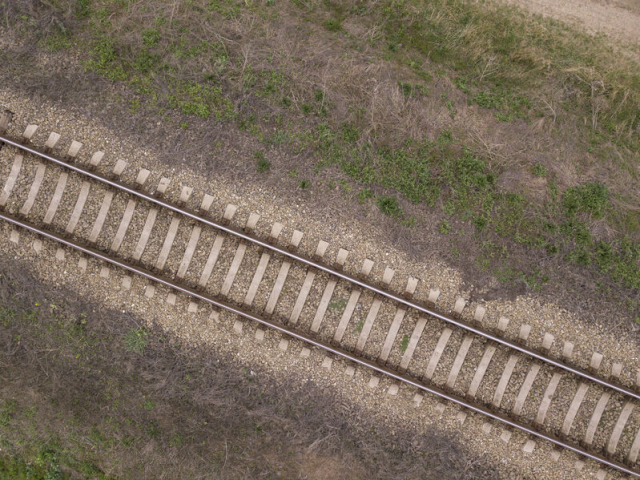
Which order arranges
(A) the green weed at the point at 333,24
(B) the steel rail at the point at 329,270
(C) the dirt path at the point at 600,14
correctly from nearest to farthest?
(B) the steel rail at the point at 329,270 < (A) the green weed at the point at 333,24 < (C) the dirt path at the point at 600,14

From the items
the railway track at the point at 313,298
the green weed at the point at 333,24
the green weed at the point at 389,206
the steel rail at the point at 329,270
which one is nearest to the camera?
the steel rail at the point at 329,270

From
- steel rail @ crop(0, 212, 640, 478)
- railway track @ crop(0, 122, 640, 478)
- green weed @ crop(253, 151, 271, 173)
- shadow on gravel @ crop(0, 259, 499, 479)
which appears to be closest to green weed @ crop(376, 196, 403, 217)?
railway track @ crop(0, 122, 640, 478)

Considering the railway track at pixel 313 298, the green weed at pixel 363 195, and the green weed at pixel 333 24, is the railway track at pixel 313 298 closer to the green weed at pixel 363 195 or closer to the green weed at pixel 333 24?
the green weed at pixel 363 195

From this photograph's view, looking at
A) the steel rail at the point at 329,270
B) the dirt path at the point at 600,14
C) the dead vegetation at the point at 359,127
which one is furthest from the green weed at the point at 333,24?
the steel rail at the point at 329,270

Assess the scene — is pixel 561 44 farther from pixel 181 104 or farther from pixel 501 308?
pixel 181 104

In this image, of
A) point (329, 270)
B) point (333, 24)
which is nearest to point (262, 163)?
point (329, 270)

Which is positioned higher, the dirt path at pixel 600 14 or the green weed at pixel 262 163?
the dirt path at pixel 600 14

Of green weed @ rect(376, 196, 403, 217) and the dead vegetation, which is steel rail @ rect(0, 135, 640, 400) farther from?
green weed @ rect(376, 196, 403, 217)
